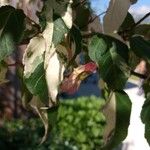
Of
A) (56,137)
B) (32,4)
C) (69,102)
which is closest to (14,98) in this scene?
(69,102)

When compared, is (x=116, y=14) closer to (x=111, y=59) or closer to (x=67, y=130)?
(x=111, y=59)

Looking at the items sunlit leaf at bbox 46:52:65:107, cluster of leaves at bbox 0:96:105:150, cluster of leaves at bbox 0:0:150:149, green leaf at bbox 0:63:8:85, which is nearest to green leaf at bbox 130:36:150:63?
cluster of leaves at bbox 0:0:150:149

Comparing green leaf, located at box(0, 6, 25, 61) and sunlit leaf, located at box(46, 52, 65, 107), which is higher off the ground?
green leaf, located at box(0, 6, 25, 61)

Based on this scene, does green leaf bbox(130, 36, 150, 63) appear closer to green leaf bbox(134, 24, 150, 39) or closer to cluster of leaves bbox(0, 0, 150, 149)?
cluster of leaves bbox(0, 0, 150, 149)

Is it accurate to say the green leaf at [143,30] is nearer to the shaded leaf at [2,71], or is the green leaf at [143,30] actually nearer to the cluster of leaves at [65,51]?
the cluster of leaves at [65,51]

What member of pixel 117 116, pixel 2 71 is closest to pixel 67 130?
pixel 2 71

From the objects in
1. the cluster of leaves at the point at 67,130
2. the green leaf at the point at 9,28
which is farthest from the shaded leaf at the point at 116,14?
the cluster of leaves at the point at 67,130
